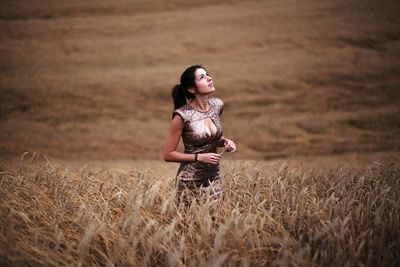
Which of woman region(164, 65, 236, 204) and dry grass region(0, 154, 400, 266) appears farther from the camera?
woman region(164, 65, 236, 204)

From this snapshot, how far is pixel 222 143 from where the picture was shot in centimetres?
341

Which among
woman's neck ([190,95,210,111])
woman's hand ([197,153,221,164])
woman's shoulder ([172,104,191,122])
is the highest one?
woman's neck ([190,95,210,111])

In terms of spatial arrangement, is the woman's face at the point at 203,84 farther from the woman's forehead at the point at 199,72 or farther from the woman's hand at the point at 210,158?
the woman's hand at the point at 210,158

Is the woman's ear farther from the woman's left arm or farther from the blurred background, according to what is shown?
the blurred background

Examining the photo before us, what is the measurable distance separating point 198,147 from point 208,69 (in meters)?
12.2

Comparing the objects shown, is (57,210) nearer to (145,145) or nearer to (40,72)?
(145,145)

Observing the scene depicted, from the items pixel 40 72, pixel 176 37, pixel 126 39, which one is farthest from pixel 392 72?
pixel 40 72

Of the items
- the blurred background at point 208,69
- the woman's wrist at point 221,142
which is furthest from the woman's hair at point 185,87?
the blurred background at point 208,69

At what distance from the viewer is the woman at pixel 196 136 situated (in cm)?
311

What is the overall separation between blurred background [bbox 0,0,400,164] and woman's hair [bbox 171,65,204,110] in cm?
779

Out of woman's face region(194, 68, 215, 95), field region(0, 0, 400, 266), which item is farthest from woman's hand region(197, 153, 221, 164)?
field region(0, 0, 400, 266)

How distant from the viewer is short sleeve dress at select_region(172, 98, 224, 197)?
3113 millimetres

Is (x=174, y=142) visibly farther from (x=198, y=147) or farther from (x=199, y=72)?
(x=199, y=72)

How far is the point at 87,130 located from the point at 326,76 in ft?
26.1
